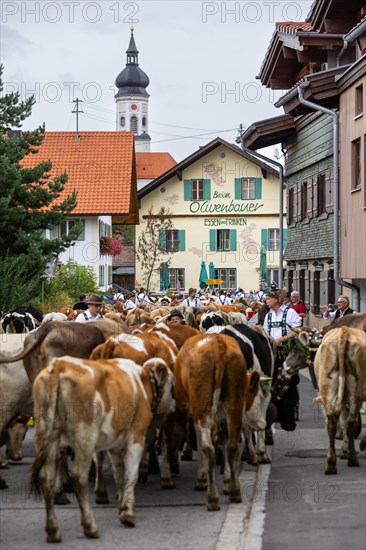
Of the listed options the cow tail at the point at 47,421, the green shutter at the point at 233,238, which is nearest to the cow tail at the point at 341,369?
the cow tail at the point at 47,421

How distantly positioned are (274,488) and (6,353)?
3.07 metres

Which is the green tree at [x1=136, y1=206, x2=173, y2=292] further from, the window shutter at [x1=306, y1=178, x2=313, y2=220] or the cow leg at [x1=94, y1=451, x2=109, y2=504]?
the cow leg at [x1=94, y1=451, x2=109, y2=504]

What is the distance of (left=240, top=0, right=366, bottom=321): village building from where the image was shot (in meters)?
29.1

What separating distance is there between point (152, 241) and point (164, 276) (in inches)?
106

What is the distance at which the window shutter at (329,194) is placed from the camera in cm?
3294

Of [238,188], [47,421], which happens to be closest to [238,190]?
[238,188]

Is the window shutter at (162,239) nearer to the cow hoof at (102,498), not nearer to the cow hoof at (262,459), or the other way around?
the cow hoof at (262,459)

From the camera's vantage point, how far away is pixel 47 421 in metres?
9.38

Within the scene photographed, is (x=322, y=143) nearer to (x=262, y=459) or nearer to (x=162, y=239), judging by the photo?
(x=262, y=459)

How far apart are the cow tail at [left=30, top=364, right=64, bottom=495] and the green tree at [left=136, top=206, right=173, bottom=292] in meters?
61.7

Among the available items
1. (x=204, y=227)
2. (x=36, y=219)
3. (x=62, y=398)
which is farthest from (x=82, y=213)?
(x=62, y=398)

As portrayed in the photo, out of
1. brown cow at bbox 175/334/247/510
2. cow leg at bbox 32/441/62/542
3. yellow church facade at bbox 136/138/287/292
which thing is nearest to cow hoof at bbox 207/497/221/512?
brown cow at bbox 175/334/247/510

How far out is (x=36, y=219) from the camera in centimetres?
3338

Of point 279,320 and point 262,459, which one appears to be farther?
point 279,320
